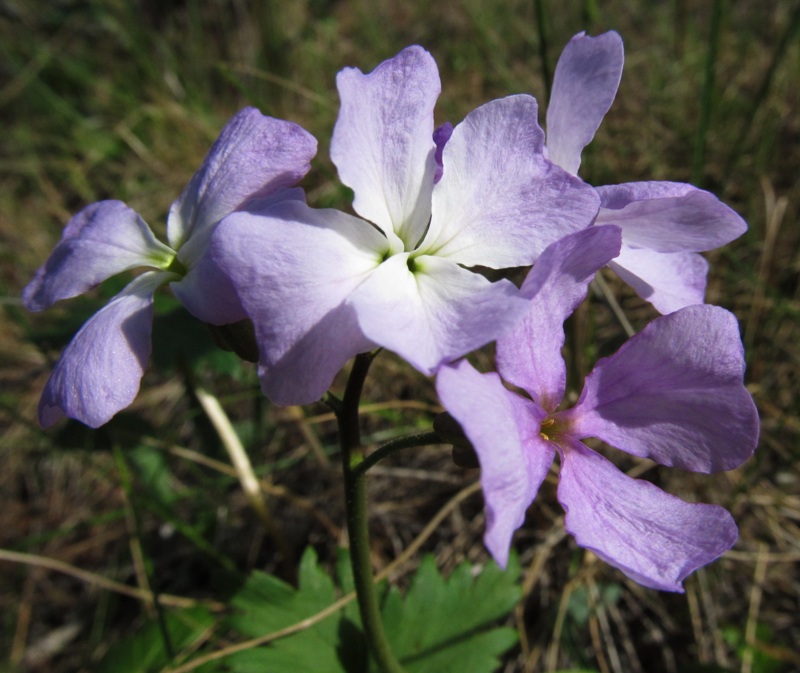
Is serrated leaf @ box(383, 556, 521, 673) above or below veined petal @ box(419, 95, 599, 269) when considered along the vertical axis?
below

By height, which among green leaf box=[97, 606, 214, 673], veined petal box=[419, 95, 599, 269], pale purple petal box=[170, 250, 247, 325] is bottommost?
green leaf box=[97, 606, 214, 673]

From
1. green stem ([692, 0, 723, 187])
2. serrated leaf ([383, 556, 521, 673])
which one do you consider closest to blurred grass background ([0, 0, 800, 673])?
green stem ([692, 0, 723, 187])

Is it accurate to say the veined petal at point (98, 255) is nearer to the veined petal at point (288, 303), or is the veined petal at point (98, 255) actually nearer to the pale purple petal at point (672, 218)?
the veined petal at point (288, 303)

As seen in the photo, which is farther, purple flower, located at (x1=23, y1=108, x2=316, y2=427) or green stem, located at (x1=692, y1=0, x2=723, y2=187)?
green stem, located at (x1=692, y1=0, x2=723, y2=187)

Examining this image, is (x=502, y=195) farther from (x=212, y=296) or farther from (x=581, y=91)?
(x=212, y=296)

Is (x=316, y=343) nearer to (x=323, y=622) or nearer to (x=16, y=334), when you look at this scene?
(x=323, y=622)

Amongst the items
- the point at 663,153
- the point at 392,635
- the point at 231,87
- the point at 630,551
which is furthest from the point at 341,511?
the point at 231,87

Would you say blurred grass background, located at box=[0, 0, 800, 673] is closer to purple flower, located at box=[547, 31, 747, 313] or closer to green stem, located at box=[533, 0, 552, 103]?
green stem, located at box=[533, 0, 552, 103]

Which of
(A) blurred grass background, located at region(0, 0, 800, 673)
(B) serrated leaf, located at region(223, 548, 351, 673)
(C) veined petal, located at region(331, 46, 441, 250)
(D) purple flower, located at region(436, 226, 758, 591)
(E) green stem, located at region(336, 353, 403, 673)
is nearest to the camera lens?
(D) purple flower, located at region(436, 226, 758, 591)
